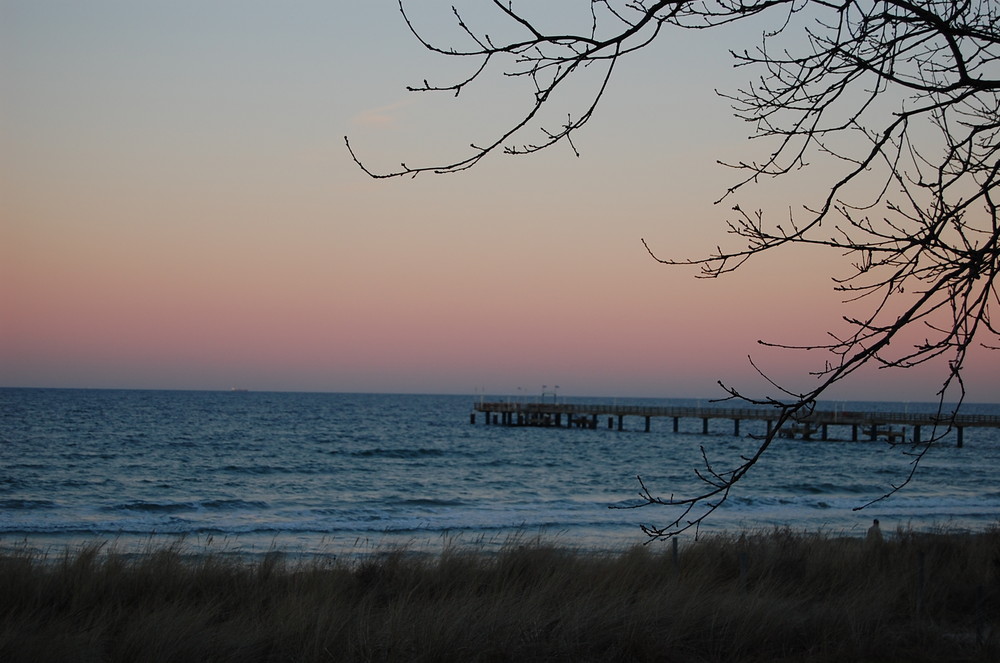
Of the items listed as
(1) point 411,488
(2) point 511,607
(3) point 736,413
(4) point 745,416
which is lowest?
(1) point 411,488

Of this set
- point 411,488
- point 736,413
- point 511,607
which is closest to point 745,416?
point 736,413

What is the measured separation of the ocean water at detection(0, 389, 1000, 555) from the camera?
1083 inches

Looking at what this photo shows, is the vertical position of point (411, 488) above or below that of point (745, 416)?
below

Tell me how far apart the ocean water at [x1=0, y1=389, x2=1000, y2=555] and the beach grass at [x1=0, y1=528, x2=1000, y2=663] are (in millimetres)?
2164

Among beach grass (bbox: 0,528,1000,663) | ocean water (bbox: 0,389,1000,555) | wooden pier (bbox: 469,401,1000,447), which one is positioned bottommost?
ocean water (bbox: 0,389,1000,555)

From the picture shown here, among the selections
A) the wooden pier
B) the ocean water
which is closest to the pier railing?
the wooden pier

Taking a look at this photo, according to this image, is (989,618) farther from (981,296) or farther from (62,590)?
(62,590)

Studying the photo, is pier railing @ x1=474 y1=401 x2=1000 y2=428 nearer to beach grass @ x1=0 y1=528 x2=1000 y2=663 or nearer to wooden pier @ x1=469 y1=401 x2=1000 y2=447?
wooden pier @ x1=469 y1=401 x2=1000 y2=447

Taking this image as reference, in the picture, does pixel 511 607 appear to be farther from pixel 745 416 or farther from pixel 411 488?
pixel 745 416

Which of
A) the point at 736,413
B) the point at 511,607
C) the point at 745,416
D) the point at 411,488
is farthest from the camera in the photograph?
the point at 736,413

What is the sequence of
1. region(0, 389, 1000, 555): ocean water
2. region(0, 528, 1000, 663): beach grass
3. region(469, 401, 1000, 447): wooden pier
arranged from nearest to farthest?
1. region(0, 528, 1000, 663): beach grass
2. region(0, 389, 1000, 555): ocean water
3. region(469, 401, 1000, 447): wooden pier

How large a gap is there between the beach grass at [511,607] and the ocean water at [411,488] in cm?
216

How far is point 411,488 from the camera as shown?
4084 centimetres

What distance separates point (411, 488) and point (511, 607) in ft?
99.7
